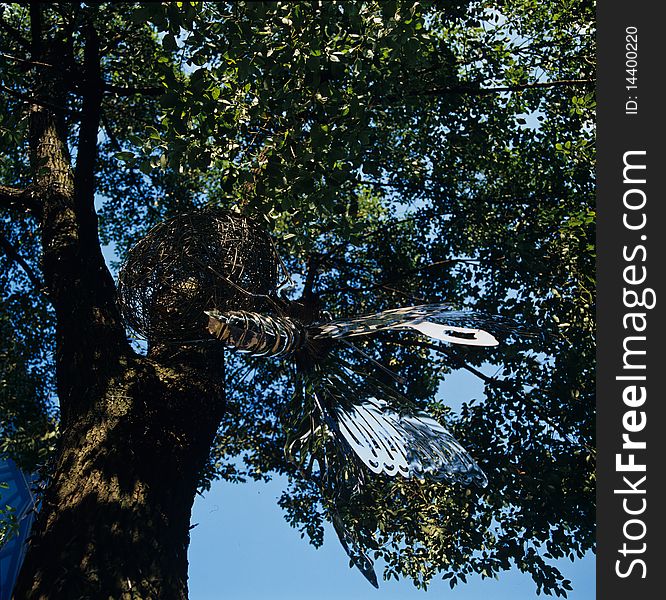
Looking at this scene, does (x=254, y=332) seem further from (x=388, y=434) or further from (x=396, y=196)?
(x=396, y=196)

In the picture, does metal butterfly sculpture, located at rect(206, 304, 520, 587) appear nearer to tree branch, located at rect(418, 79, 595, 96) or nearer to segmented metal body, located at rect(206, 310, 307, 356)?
segmented metal body, located at rect(206, 310, 307, 356)

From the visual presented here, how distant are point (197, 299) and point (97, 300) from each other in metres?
1.14

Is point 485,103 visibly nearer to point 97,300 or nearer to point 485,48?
point 485,48

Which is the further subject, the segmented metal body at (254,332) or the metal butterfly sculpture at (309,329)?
the metal butterfly sculpture at (309,329)

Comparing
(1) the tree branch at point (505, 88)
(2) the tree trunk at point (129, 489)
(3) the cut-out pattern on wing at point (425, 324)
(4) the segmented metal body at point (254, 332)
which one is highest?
(1) the tree branch at point (505, 88)

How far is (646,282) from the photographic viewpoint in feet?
14.9

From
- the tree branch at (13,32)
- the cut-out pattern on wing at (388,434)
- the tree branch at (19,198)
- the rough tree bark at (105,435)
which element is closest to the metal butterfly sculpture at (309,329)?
the cut-out pattern on wing at (388,434)

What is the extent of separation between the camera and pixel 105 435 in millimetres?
4383

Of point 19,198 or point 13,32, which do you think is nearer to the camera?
point 19,198

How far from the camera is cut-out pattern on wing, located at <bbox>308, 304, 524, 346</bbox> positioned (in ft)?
13.1

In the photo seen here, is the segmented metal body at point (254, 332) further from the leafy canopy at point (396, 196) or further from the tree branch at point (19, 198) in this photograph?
the tree branch at point (19, 198)

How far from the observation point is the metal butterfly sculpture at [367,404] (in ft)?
13.6

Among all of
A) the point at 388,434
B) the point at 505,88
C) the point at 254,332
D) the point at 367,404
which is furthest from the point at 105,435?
the point at 505,88

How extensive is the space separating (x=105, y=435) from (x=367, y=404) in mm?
1847
